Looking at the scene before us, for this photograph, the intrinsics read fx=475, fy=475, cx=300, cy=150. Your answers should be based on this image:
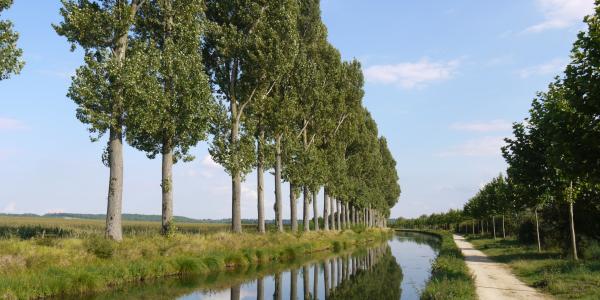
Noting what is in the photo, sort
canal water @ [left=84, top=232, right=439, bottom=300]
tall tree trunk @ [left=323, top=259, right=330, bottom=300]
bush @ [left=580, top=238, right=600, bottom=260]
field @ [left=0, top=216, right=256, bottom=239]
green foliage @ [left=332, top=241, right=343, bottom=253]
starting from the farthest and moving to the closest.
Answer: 1. green foliage @ [left=332, top=241, right=343, bottom=253]
2. bush @ [left=580, top=238, right=600, bottom=260]
3. field @ [left=0, top=216, right=256, bottom=239]
4. tall tree trunk @ [left=323, top=259, right=330, bottom=300]
5. canal water @ [left=84, top=232, right=439, bottom=300]

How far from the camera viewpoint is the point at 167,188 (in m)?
25.0

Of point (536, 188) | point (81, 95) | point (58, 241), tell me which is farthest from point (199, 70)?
point (536, 188)

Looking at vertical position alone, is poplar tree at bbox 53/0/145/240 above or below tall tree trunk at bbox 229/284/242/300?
above

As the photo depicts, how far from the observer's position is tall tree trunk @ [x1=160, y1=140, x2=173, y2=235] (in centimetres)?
2501

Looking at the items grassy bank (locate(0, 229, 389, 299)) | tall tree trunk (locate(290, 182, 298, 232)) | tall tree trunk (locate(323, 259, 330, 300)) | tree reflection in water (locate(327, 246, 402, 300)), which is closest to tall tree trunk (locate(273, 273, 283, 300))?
tall tree trunk (locate(323, 259, 330, 300))

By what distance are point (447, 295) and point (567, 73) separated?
755cm

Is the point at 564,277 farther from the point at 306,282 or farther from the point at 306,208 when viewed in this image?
the point at 306,208

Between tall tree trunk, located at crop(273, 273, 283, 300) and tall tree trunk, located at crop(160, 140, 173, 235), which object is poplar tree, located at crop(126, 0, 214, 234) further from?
tall tree trunk, located at crop(273, 273, 283, 300)

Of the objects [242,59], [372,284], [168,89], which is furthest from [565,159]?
[242,59]

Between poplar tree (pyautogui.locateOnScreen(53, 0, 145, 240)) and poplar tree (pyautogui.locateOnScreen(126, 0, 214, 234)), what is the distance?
711mm

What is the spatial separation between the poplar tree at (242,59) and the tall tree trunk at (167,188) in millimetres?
5144

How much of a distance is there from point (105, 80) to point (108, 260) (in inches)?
317

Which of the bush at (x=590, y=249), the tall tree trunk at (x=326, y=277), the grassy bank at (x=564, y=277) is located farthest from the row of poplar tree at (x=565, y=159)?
the tall tree trunk at (x=326, y=277)

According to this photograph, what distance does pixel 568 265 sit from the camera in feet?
70.6
